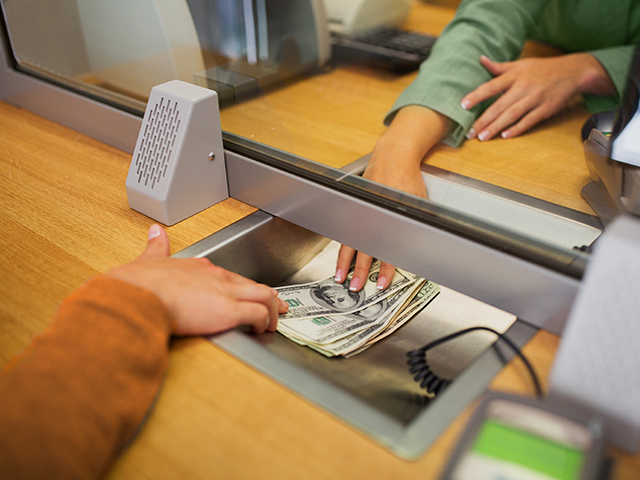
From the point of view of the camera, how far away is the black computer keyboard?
1256mm

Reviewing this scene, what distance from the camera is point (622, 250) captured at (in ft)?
1.34

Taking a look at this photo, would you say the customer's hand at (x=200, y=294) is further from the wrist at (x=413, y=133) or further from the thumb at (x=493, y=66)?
the thumb at (x=493, y=66)

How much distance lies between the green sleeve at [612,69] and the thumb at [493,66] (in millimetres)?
171

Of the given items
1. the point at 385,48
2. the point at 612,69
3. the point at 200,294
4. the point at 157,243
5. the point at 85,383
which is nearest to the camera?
the point at 85,383

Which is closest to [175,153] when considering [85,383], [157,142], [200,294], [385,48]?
[157,142]

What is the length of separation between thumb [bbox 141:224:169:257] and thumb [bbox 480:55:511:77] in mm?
746

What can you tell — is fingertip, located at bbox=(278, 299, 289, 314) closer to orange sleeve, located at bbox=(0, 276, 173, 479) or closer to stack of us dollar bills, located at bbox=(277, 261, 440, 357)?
stack of us dollar bills, located at bbox=(277, 261, 440, 357)

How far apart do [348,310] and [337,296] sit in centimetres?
4

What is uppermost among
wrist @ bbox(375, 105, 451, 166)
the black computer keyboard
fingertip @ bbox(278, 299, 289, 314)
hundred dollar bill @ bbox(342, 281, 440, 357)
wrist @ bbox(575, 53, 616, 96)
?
wrist @ bbox(575, 53, 616, 96)

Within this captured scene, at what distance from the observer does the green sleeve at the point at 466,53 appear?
0.95 meters

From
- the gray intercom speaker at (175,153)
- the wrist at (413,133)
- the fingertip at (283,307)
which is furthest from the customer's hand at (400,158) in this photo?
the gray intercom speaker at (175,153)

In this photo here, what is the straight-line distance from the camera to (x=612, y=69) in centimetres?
97

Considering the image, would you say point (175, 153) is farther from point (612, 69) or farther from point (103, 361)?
point (612, 69)

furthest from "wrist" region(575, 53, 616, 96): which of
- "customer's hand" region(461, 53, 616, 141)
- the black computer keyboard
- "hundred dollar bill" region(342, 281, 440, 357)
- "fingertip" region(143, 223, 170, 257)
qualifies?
"fingertip" region(143, 223, 170, 257)
